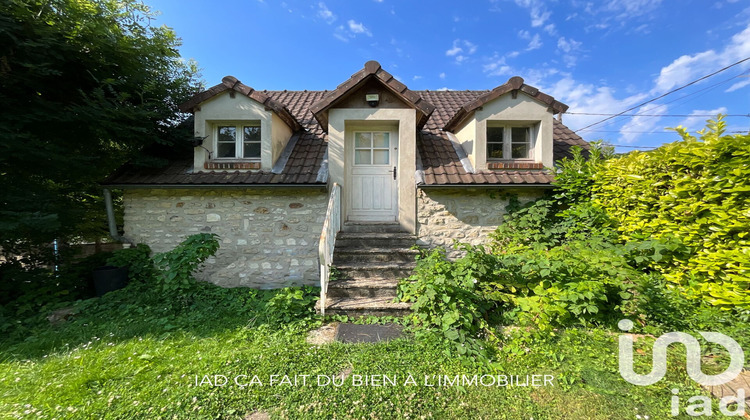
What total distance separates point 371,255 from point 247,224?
8.72 feet

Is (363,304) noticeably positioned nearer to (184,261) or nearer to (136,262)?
(184,261)

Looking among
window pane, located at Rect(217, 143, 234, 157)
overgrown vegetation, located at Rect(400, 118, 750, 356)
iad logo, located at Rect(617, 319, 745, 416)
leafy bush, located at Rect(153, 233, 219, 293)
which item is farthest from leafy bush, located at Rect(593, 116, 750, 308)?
window pane, located at Rect(217, 143, 234, 157)

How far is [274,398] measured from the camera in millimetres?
2336

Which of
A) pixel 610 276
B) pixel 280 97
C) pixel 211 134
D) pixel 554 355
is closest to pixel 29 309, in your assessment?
pixel 211 134

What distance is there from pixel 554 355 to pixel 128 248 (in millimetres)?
7359

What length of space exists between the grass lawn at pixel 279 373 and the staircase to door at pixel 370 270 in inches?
22.3

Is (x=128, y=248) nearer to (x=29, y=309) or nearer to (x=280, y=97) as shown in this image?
(x=29, y=309)

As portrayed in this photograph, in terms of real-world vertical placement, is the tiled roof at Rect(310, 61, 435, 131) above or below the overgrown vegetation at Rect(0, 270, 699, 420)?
above

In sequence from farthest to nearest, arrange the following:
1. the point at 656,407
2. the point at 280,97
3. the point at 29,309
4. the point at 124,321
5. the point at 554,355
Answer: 1. the point at 280,97
2. the point at 29,309
3. the point at 124,321
4. the point at 554,355
5. the point at 656,407

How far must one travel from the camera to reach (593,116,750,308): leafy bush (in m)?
2.75

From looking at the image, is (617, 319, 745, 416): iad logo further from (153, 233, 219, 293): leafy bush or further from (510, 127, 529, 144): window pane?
(153, 233, 219, 293): leafy bush

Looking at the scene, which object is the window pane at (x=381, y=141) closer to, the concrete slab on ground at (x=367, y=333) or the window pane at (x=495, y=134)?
the window pane at (x=495, y=134)

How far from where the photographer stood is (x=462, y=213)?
527cm

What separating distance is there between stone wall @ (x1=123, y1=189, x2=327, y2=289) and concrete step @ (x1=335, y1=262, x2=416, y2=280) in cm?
116
